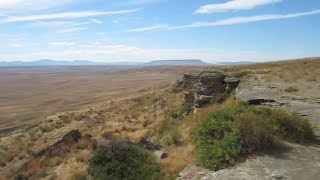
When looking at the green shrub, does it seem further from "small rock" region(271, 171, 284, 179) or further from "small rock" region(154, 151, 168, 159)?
"small rock" region(271, 171, 284, 179)

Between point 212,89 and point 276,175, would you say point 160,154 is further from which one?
point 212,89

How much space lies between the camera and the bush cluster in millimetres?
9641

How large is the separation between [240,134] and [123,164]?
492 cm

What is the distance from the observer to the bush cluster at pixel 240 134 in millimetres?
9641

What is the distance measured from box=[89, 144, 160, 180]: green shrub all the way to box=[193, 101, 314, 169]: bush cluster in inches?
96.8

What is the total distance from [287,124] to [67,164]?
11312 millimetres

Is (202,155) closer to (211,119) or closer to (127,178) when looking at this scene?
(211,119)

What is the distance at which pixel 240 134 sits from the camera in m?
9.95

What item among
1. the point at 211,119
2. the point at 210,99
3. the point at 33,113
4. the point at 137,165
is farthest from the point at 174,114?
the point at 33,113

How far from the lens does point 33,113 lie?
3061 inches

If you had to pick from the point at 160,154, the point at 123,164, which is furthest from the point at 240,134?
the point at 160,154

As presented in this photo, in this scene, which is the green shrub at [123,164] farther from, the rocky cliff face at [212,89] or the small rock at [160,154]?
the rocky cliff face at [212,89]

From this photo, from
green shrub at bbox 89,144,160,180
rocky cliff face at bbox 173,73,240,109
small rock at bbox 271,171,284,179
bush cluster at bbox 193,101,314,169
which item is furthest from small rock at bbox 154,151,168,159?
small rock at bbox 271,171,284,179

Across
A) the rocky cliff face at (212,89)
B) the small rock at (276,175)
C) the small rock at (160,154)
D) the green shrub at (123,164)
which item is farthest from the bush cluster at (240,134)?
the rocky cliff face at (212,89)
